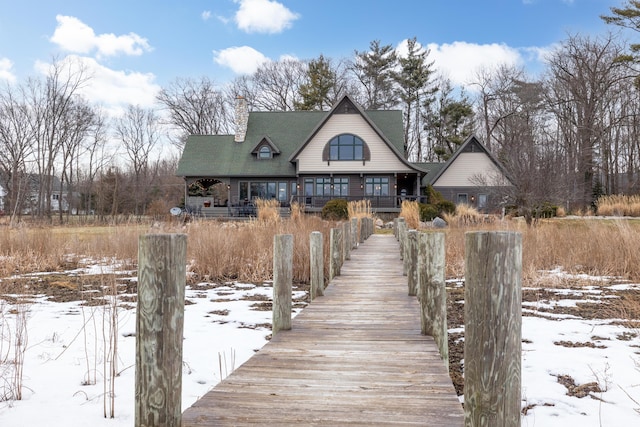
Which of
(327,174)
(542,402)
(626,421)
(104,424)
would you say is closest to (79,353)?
(104,424)

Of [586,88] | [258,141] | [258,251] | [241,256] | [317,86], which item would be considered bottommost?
[241,256]

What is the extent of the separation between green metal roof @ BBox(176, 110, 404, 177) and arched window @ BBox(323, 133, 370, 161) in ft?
5.49

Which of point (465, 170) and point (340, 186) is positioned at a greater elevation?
point (465, 170)

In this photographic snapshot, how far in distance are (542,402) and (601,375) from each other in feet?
2.98

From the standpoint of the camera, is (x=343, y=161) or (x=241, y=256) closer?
(x=241, y=256)

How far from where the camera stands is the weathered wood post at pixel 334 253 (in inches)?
315

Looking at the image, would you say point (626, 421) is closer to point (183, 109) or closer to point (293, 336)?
point (293, 336)

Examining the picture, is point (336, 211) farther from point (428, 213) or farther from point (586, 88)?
point (586, 88)

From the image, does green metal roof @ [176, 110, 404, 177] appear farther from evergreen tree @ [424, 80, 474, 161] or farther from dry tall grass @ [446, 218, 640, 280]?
dry tall grass @ [446, 218, 640, 280]

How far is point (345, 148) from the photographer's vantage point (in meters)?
30.7

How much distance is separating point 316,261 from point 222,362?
191cm

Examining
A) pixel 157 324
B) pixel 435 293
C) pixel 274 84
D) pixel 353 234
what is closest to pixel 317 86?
pixel 274 84

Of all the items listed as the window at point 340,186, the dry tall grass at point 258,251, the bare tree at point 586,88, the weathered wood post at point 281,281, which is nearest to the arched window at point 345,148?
the window at point 340,186

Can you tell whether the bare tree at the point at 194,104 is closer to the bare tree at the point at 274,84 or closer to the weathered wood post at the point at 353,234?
the bare tree at the point at 274,84
